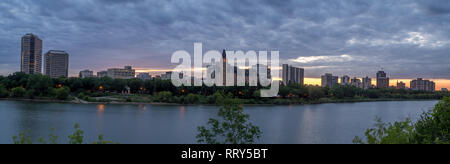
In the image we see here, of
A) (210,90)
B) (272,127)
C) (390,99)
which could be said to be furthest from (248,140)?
(390,99)

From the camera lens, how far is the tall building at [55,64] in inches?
3383

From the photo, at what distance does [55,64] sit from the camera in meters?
86.9

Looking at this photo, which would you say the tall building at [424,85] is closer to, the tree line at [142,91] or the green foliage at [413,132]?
the tree line at [142,91]

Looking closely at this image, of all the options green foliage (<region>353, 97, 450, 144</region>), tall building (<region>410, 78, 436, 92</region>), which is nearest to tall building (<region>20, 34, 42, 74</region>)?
green foliage (<region>353, 97, 450, 144</region>)

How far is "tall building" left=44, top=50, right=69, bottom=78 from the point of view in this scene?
282 feet

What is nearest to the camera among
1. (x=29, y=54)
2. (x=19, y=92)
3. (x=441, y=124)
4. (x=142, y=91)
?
(x=441, y=124)

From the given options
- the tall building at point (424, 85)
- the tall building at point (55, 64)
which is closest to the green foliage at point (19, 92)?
the tall building at point (55, 64)

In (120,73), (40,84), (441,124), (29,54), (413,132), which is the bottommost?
(413,132)

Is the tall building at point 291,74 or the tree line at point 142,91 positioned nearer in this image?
the tree line at point 142,91

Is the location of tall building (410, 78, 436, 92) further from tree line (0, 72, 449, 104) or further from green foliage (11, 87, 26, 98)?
green foliage (11, 87, 26, 98)

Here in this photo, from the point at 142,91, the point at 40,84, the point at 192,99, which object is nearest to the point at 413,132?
the point at 192,99

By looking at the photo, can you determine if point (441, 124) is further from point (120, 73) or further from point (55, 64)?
point (55, 64)
